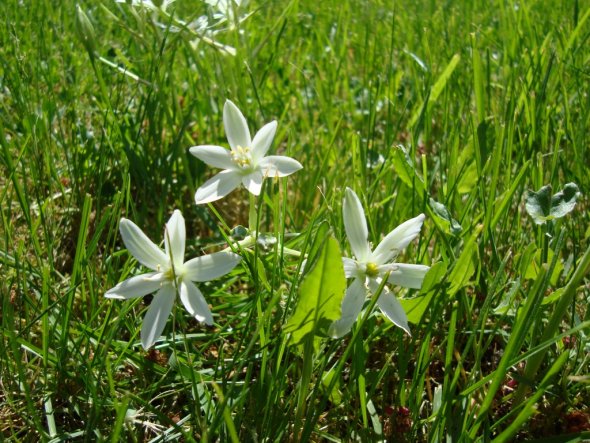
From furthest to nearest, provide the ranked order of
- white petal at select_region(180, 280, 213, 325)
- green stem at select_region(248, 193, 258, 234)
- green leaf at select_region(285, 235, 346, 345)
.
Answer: green stem at select_region(248, 193, 258, 234) → white petal at select_region(180, 280, 213, 325) → green leaf at select_region(285, 235, 346, 345)

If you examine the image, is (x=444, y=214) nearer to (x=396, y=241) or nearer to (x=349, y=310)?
(x=396, y=241)

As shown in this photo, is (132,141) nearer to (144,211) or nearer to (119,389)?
(144,211)

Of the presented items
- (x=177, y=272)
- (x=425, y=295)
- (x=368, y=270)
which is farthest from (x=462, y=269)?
(x=177, y=272)

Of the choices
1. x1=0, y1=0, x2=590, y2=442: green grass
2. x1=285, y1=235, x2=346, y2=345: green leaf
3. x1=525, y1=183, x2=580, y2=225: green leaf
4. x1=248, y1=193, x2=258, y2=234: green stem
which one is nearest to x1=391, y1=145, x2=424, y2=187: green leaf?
x1=0, y1=0, x2=590, y2=442: green grass

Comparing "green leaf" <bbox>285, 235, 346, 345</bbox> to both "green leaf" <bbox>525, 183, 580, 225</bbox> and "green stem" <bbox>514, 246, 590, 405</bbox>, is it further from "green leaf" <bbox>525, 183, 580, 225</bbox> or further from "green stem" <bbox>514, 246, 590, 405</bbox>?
"green leaf" <bbox>525, 183, 580, 225</bbox>

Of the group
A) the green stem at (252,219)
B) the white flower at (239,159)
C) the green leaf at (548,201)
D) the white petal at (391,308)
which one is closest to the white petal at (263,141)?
the white flower at (239,159)

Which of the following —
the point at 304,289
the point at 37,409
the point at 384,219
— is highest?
the point at 304,289

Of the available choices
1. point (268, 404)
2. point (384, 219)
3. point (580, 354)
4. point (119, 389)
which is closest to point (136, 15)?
point (384, 219)
